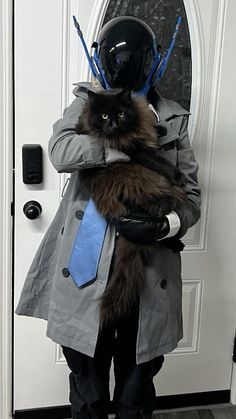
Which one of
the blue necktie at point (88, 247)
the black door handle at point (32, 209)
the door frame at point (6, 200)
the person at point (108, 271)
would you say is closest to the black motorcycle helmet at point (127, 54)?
the person at point (108, 271)

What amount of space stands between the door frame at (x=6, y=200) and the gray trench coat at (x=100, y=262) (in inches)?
14.3

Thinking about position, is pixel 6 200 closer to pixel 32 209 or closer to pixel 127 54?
pixel 32 209

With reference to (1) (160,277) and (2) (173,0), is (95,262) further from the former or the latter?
(2) (173,0)

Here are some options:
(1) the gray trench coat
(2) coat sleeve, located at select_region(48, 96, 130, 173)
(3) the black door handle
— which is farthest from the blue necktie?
(3) the black door handle

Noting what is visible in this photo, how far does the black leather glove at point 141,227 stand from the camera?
1298 millimetres

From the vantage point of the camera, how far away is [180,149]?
57.8 inches

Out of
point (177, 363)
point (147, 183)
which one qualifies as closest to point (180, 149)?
point (147, 183)

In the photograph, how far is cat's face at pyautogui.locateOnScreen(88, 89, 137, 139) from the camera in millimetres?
1243

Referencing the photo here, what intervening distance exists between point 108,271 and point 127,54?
54 cm

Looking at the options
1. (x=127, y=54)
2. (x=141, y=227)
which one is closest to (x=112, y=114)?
(x=127, y=54)

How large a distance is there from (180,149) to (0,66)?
2.21 ft

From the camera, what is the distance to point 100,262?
134 cm

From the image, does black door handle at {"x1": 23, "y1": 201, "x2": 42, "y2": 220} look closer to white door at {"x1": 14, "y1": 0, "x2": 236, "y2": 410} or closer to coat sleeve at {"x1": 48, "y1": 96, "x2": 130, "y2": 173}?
white door at {"x1": 14, "y1": 0, "x2": 236, "y2": 410}

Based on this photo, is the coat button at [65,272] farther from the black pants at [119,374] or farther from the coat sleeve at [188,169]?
the coat sleeve at [188,169]
